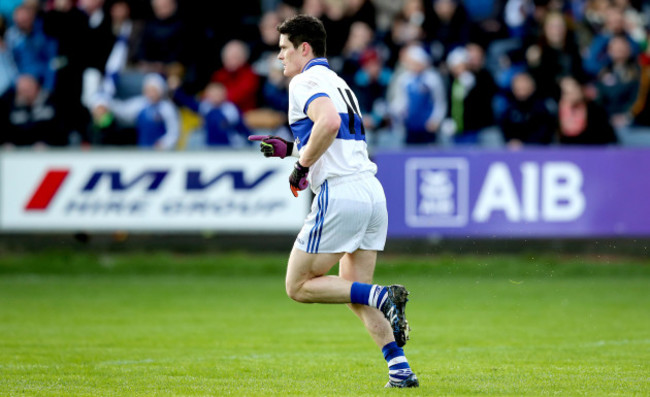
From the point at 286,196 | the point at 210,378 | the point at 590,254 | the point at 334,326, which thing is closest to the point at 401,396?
the point at 210,378

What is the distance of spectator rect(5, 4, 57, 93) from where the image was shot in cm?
1934

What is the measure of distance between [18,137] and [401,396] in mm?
12550

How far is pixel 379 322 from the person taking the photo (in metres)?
7.29

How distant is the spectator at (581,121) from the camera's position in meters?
16.8

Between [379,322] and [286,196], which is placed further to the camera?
[286,196]

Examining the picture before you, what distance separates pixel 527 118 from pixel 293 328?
734cm

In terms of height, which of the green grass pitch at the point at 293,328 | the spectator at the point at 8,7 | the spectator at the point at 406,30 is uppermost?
the spectator at the point at 8,7

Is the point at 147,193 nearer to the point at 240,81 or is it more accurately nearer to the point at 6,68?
the point at 240,81

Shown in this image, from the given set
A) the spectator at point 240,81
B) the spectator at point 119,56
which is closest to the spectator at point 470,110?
the spectator at point 240,81

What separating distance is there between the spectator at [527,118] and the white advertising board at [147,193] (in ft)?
12.4

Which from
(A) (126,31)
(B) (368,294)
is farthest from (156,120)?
(B) (368,294)

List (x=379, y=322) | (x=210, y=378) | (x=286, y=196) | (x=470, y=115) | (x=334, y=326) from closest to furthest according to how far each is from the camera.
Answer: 1. (x=379, y=322)
2. (x=210, y=378)
3. (x=334, y=326)
4. (x=286, y=196)
5. (x=470, y=115)

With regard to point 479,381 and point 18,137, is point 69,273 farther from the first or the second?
point 479,381

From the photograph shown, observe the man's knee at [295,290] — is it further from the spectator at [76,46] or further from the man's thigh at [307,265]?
the spectator at [76,46]
